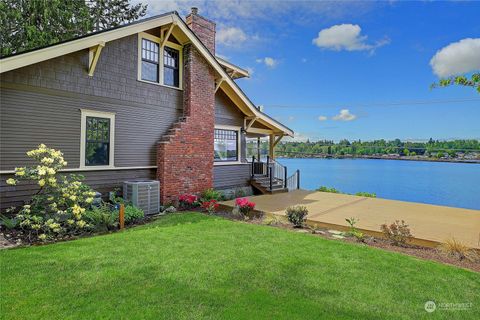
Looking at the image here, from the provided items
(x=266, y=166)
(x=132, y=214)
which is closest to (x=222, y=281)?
(x=132, y=214)

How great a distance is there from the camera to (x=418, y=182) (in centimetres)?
1853

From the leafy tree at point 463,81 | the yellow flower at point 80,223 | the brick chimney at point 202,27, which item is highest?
the brick chimney at point 202,27

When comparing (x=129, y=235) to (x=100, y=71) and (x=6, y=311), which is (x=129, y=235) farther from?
(x=100, y=71)

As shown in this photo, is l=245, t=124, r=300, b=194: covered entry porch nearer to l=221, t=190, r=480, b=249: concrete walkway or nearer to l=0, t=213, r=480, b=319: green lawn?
l=221, t=190, r=480, b=249: concrete walkway

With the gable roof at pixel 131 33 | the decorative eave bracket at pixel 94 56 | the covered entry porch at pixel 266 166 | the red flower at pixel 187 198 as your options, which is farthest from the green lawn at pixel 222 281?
the covered entry porch at pixel 266 166

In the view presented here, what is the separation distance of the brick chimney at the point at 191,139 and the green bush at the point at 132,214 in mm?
1449

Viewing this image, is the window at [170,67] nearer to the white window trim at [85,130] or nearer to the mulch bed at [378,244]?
the white window trim at [85,130]

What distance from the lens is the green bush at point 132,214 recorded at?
715 cm

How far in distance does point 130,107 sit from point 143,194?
114 inches

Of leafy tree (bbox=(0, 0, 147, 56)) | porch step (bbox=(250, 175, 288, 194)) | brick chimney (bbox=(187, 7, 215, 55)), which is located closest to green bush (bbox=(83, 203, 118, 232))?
porch step (bbox=(250, 175, 288, 194))

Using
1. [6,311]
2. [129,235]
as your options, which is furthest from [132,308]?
[129,235]

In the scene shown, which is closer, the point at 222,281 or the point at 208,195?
the point at 222,281

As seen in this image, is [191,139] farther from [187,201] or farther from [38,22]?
[38,22]

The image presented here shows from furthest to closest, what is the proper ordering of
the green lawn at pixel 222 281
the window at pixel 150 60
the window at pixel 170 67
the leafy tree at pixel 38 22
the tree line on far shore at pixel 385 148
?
1. the tree line on far shore at pixel 385 148
2. the leafy tree at pixel 38 22
3. the window at pixel 170 67
4. the window at pixel 150 60
5. the green lawn at pixel 222 281
